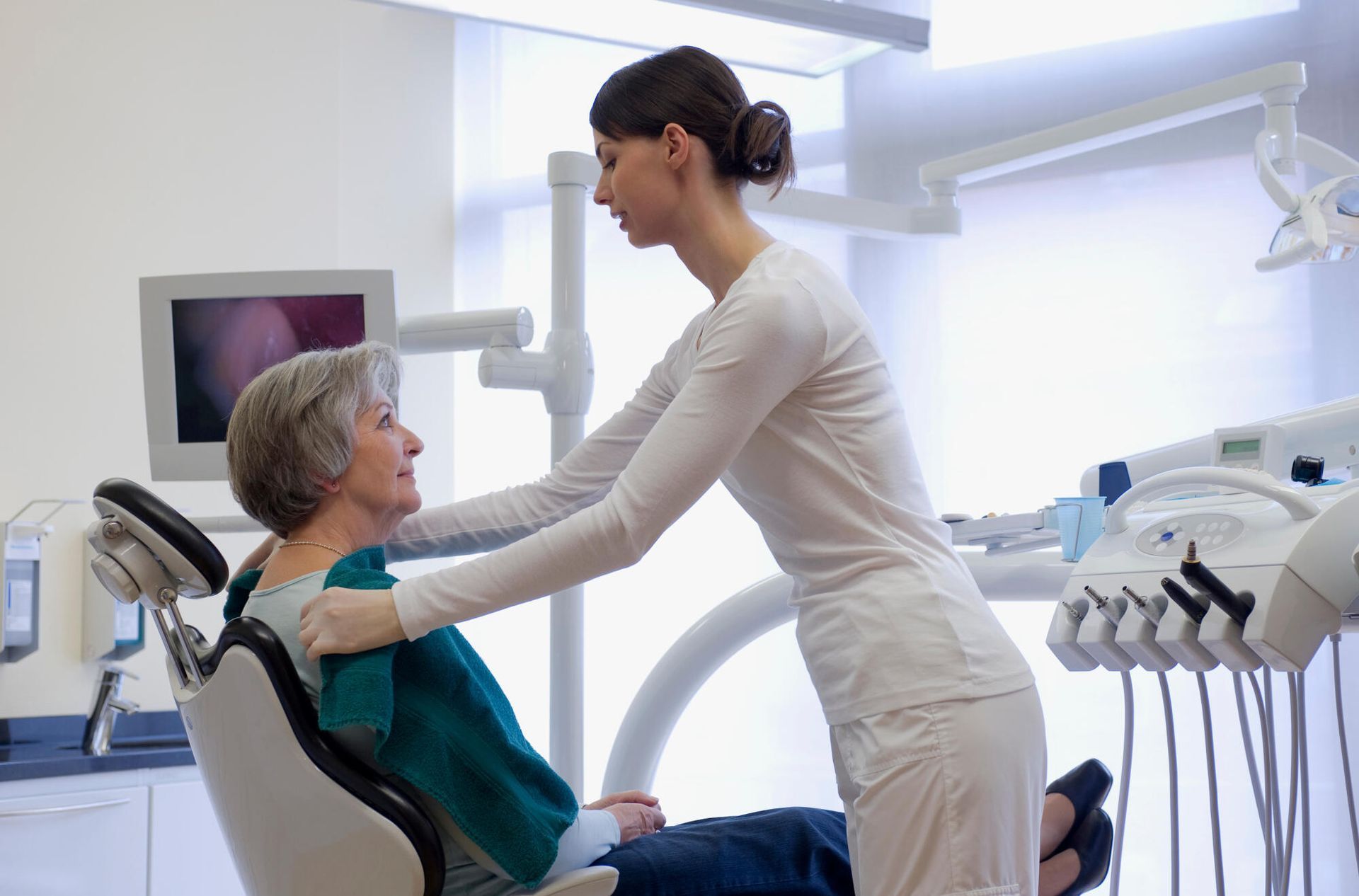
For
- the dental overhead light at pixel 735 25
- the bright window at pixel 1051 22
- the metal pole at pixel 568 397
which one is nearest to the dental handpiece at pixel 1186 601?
the metal pole at pixel 568 397

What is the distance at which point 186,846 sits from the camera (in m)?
2.56

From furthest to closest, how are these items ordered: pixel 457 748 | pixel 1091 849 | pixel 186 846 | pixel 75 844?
pixel 186 846, pixel 75 844, pixel 1091 849, pixel 457 748

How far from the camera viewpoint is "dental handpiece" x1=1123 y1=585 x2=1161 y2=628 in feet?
4.75

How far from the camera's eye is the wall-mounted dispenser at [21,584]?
2.79 meters

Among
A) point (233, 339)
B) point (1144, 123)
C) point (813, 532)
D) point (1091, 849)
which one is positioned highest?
point (1144, 123)

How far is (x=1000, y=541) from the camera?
181 cm

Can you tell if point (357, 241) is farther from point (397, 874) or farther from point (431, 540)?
point (397, 874)

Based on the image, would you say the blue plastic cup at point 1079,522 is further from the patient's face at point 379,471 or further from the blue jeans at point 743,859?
the patient's face at point 379,471

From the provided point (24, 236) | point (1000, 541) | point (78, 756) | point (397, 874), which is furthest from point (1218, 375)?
point (24, 236)

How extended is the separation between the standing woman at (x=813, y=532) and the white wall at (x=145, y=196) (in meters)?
2.15

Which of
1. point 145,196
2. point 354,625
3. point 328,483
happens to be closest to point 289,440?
point 328,483

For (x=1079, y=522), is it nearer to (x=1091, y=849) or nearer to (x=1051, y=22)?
(x=1091, y=849)

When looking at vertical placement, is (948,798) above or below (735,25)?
below

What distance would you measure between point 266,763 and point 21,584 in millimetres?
1976
